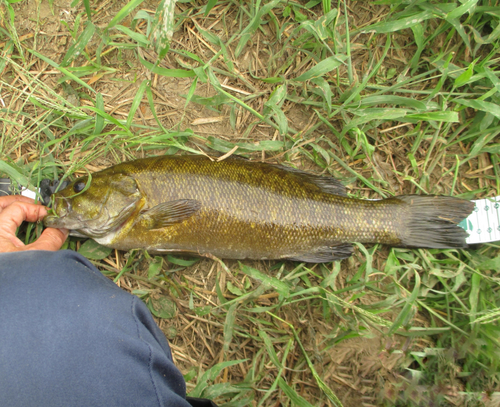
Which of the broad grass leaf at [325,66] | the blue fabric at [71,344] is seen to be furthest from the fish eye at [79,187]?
the broad grass leaf at [325,66]

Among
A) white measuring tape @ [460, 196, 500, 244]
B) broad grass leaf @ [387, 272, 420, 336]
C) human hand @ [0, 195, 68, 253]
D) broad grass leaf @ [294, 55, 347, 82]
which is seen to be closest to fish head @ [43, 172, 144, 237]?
human hand @ [0, 195, 68, 253]

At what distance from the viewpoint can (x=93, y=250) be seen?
319 centimetres

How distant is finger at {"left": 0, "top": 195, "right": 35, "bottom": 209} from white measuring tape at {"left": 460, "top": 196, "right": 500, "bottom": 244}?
432 centimetres

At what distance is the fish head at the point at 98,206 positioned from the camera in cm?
293

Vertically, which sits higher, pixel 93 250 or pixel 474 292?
pixel 93 250

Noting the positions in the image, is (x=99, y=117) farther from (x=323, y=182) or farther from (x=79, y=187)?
(x=323, y=182)

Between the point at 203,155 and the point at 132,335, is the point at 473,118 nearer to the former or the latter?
the point at 203,155

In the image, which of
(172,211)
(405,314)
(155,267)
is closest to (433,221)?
(405,314)

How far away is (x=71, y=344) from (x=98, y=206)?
1.33 metres

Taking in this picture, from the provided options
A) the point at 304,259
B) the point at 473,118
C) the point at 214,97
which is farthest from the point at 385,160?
the point at 214,97

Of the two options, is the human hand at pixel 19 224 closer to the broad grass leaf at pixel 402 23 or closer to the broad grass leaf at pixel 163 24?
the broad grass leaf at pixel 163 24

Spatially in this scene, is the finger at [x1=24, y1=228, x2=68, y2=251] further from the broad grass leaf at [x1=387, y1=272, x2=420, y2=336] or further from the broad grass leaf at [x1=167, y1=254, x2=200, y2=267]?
the broad grass leaf at [x1=387, y1=272, x2=420, y2=336]

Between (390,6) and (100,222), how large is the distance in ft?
12.0

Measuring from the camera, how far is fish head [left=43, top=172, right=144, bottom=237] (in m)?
2.93
